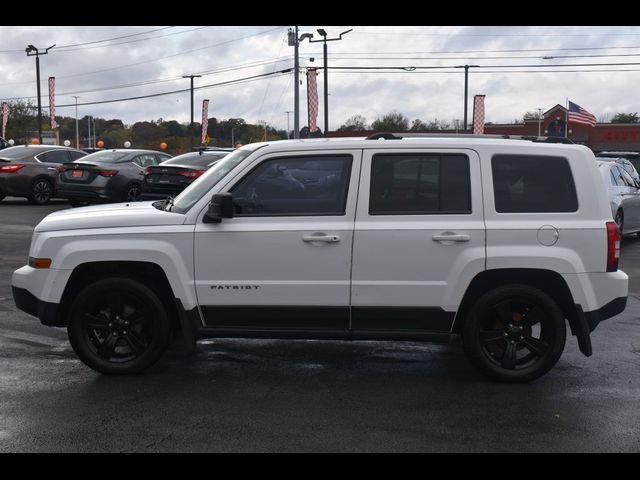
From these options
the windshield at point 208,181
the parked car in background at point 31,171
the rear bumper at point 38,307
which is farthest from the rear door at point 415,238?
the parked car in background at point 31,171

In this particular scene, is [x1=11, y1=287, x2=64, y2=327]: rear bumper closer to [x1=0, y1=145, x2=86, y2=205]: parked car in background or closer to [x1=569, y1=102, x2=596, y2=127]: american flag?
[x1=0, y1=145, x2=86, y2=205]: parked car in background

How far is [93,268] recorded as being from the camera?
5.94 m

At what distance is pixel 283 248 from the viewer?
224 inches

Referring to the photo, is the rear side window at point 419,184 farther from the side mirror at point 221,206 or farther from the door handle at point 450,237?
the side mirror at point 221,206

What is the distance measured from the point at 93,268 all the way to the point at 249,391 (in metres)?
1.55

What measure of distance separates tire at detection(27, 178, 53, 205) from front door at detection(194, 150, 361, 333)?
16264mm

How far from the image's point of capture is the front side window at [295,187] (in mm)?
5793

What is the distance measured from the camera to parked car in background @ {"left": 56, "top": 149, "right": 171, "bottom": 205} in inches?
708

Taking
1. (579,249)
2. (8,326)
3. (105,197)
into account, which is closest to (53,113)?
(105,197)

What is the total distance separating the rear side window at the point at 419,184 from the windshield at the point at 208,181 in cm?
104

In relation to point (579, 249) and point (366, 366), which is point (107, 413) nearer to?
point (366, 366)

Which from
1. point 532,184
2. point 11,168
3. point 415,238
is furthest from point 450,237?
point 11,168

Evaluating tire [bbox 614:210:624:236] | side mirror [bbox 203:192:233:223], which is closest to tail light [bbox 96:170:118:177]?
tire [bbox 614:210:624:236]
